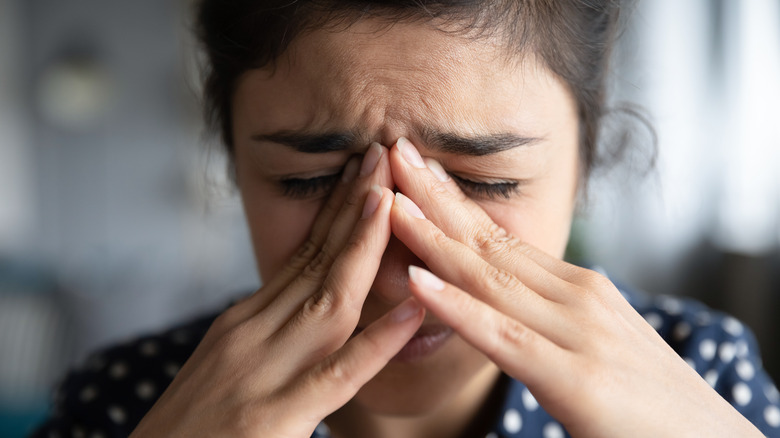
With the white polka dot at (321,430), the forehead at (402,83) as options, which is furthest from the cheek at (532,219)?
the white polka dot at (321,430)

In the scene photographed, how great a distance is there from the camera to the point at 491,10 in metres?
0.83

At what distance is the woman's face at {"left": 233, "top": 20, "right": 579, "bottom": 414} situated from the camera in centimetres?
79

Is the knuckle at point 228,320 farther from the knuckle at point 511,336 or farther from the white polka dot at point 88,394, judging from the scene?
the white polka dot at point 88,394

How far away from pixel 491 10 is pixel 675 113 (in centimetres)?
323

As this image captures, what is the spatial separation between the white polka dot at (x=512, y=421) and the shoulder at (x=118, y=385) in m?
0.64

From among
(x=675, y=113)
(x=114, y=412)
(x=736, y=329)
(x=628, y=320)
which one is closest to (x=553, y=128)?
(x=628, y=320)

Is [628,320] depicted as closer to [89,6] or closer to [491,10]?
[491,10]

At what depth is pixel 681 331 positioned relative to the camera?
4.15 ft

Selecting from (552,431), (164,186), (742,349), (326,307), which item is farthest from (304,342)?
(164,186)

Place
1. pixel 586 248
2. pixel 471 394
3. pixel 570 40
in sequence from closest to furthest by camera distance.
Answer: pixel 570 40, pixel 471 394, pixel 586 248

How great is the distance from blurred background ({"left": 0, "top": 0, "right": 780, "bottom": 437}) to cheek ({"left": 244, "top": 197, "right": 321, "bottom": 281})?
5.86 ft

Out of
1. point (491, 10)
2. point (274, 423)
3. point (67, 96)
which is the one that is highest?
point (491, 10)

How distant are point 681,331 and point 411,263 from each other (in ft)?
2.36

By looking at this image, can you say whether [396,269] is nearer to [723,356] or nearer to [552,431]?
[552,431]
